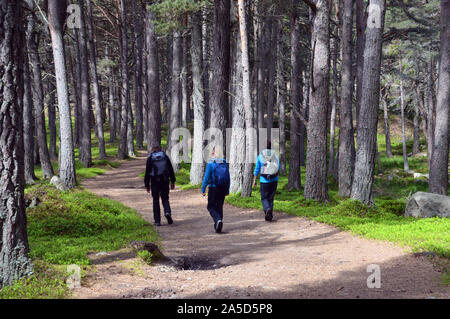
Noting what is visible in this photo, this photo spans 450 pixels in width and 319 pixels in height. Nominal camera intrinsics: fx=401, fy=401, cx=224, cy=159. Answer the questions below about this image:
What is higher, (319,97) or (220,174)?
(319,97)

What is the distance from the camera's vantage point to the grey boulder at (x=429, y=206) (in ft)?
32.5

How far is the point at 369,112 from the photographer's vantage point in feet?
35.6

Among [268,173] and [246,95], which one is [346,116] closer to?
[246,95]

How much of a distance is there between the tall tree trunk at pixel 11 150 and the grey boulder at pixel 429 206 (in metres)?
8.91

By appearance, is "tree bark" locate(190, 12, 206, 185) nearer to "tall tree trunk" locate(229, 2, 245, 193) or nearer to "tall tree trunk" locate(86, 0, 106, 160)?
"tall tree trunk" locate(229, 2, 245, 193)

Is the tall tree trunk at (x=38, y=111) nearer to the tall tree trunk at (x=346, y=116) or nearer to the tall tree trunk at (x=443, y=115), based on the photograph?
the tall tree trunk at (x=346, y=116)

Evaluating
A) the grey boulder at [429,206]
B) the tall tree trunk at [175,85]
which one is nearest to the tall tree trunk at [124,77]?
the tall tree trunk at [175,85]

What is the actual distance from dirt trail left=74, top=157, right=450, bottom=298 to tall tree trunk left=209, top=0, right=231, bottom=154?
692 cm

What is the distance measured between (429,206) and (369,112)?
9.33 feet

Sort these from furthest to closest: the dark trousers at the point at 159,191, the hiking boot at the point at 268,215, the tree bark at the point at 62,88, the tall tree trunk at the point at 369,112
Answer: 1. the tree bark at the point at 62,88
2. the tall tree trunk at the point at 369,112
3. the hiking boot at the point at 268,215
4. the dark trousers at the point at 159,191

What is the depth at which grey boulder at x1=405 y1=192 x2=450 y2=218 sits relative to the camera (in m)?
9.90

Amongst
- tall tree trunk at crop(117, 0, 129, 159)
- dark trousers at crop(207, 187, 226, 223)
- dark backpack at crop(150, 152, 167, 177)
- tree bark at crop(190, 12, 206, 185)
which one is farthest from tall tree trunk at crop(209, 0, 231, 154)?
tall tree trunk at crop(117, 0, 129, 159)

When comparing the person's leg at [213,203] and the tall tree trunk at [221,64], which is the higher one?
the tall tree trunk at [221,64]

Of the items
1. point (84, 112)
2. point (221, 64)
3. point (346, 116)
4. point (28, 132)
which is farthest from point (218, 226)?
point (84, 112)
